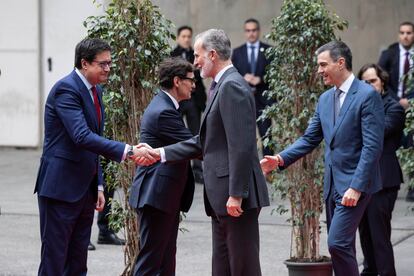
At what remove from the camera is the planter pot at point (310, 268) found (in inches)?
369

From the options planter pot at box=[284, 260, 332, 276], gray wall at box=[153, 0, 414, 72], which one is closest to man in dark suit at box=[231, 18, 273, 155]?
gray wall at box=[153, 0, 414, 72]

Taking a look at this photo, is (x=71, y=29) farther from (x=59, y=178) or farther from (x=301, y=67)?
(x=59, y=178)

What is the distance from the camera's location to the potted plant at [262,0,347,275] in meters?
9.46

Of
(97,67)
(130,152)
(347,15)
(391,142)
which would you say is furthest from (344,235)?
(347,15)

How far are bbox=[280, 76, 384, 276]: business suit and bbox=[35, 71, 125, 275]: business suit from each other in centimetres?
153

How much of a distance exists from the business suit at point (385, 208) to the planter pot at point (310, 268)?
425 millimetres

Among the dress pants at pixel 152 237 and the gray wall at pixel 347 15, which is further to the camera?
the gray wall at pixel 347 15

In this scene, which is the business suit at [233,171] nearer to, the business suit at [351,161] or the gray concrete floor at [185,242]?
the business suit at [351,161]

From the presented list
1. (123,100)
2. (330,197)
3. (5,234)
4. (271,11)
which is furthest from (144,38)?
(271,11)

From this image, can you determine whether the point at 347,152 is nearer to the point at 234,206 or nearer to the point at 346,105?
the point at 346,105

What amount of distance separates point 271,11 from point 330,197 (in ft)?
31.6

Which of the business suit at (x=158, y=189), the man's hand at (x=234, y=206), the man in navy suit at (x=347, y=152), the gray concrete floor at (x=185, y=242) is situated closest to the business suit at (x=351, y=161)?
the man in navy suit at (x=347, y=152)

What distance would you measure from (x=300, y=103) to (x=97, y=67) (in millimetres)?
2229

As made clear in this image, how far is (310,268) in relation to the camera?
939 centimetres
